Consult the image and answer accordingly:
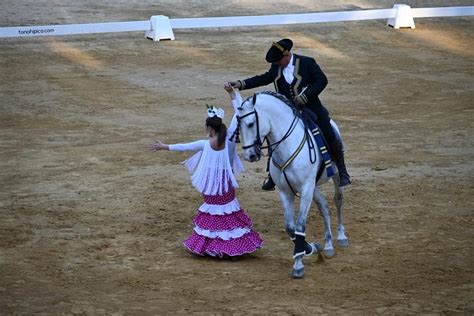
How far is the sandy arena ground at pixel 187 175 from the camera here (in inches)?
416

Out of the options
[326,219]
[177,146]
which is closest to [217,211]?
[177,146]

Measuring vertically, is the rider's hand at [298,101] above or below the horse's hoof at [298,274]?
above

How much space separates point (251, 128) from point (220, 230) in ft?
4.88

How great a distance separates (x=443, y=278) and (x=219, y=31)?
49.3 ft

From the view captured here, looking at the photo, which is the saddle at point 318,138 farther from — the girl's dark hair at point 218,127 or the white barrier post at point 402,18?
the white barrier post at point 402,18

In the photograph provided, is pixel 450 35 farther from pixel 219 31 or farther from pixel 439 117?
pixel 439 117

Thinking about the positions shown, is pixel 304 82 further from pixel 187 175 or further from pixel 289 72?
pixel 187 175

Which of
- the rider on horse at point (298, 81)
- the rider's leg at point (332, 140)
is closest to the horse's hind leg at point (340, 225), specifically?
the rider's leg at point (332, 140)

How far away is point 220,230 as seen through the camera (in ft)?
37.3

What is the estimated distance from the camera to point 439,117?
18922 mm

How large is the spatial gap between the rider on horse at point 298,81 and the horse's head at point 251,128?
2.03 ft

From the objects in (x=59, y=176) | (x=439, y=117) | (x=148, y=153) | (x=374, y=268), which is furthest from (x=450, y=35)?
(x=374, y=268)

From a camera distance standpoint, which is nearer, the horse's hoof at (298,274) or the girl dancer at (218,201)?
the horse's hoof at (298,274)

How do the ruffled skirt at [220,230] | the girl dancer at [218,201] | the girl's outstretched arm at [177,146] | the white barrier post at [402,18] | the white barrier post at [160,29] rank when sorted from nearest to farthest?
the girl's outstretched arm at [177,146]
the girl dancer at [218,201]
the ruffled skirt at [220,230]
the white barrier post at [160,29]
the white barrier post at [402,18]
